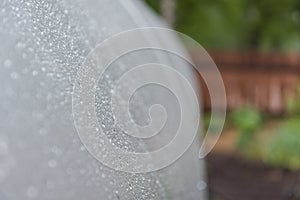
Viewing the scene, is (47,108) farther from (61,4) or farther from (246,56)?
(246,56)

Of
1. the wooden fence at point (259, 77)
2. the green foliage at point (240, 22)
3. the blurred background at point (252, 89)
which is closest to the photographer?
the blurred background at point (252, 89)

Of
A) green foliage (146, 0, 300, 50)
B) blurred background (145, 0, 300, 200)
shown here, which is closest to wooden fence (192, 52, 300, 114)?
blurred background (145, 0, 300, 200)

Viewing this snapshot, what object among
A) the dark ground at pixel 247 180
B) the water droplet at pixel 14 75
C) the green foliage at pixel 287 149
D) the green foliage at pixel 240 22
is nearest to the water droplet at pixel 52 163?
the water droplet at pixel 14 75

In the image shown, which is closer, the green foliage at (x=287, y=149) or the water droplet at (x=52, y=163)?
the water droplet at (x=52, y=163)

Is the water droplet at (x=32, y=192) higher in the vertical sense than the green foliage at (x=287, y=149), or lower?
higher

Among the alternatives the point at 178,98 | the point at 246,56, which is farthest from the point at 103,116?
the point at 246,56

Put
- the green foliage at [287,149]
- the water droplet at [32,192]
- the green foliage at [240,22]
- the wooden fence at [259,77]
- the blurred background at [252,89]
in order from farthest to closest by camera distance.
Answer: the wooden fence at [259,77]
the green foliage at [240,22]
the green foliage at [287,149]
the blurred background at [252,89]
the water droplet at [32,192]

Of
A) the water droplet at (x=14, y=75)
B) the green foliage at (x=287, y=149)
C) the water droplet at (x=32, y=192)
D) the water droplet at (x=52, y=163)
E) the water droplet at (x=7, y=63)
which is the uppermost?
the water droplet at (x=7, y=63)

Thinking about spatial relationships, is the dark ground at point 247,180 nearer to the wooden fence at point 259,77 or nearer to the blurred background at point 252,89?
the blurred background at point 252,89
